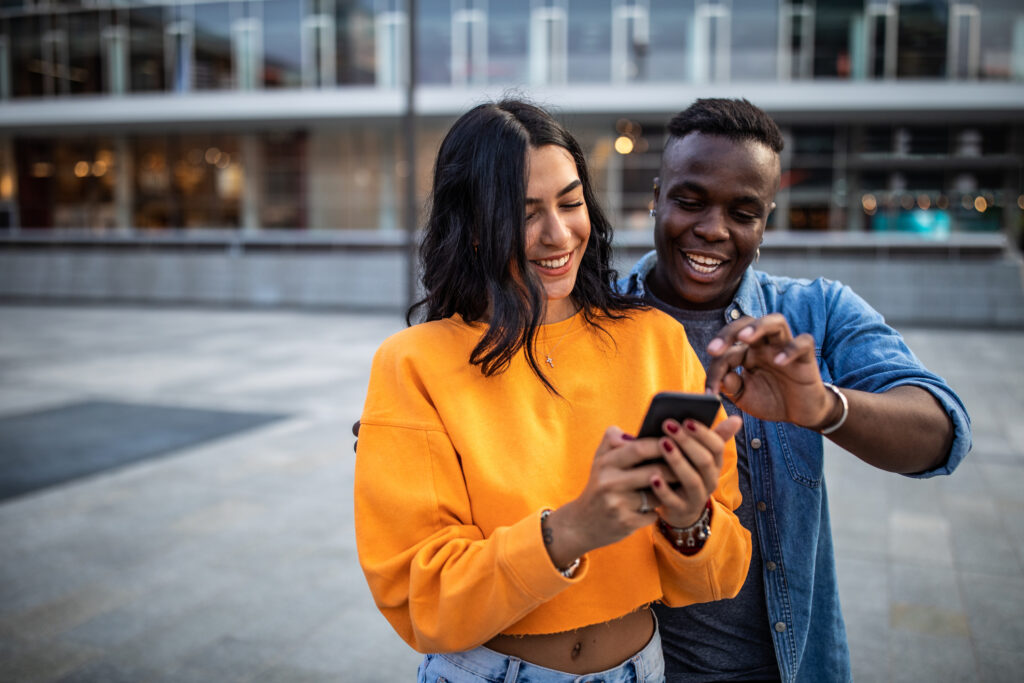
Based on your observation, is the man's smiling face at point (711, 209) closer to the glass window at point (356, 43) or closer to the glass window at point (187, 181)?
the glass window at point (356, 43)

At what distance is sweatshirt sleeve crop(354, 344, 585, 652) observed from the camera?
128cm

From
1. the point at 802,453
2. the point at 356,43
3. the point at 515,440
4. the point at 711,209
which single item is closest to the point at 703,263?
the point at 711,209

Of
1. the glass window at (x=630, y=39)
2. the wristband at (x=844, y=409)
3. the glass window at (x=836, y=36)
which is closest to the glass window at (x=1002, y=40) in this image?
the glass window at (x=836, y=36)

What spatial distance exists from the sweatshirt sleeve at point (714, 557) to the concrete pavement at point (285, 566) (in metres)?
2.58

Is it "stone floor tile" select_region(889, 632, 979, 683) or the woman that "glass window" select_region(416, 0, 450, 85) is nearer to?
"stone floor tile" select_region(889, 632, 979, 683)

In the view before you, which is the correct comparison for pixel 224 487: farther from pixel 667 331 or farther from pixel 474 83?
pixel 474 83

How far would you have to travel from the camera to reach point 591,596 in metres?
1.46

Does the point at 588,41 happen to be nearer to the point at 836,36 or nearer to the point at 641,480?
the point at 836,36

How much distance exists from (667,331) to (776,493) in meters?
0.54

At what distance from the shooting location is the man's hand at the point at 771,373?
126 cm

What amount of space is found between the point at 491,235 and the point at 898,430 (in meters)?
0.85

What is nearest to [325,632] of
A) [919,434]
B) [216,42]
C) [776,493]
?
[776,493]

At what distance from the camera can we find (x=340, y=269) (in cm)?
1955

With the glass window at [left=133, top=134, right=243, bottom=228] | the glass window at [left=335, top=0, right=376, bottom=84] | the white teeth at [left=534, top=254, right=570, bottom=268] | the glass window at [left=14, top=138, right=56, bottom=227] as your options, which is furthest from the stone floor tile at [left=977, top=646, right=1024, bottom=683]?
the glass window at [left=14, top=138, right=56, bottom=227]
